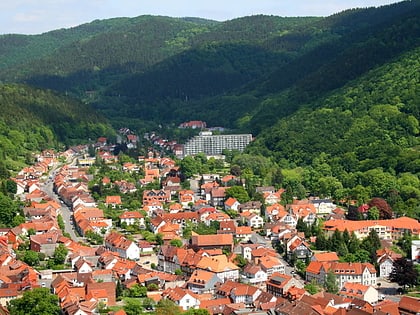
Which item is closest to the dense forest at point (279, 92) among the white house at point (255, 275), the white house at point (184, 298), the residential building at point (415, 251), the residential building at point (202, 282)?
the residential building at point (415, 251)

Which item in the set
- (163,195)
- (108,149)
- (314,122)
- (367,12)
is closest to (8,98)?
(108,149)

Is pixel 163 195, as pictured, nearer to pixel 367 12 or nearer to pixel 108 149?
pixel 108 149

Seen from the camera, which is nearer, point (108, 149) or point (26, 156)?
point (26, 156)

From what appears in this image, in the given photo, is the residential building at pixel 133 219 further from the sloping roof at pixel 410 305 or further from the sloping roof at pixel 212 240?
the sloping roof at pixel 410 305

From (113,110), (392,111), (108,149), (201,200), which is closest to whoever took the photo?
(201,200)

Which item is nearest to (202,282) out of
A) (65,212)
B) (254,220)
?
(254,220)

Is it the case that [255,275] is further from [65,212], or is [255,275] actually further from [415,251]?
[65,212]
